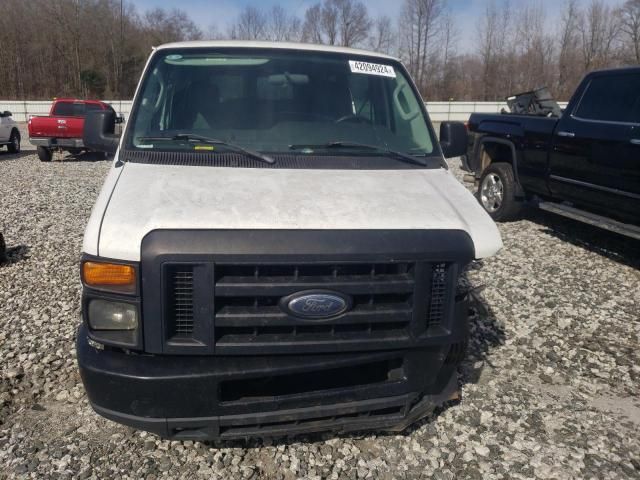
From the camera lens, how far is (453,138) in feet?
13.2

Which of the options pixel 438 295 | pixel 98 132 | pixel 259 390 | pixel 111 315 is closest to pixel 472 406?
pixel 438 295

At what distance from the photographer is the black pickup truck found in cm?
582

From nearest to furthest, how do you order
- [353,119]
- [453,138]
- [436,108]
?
1. [353,119]
2. [453,138]
3. [436,108]

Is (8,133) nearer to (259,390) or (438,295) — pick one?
(259,390)

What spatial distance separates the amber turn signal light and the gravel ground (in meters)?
1.09

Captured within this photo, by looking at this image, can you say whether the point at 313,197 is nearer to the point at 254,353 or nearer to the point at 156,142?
the point at 254,353

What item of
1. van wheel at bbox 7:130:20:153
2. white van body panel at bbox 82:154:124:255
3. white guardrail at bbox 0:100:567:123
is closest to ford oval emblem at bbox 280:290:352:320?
white van body panel at bbox 82:154:124:255

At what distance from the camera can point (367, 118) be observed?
3.74m

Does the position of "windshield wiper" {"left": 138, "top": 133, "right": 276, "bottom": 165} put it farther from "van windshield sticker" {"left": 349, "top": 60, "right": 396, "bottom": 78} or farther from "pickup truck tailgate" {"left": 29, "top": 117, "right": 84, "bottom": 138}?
"pickup truck tailgate" {"left": 29, "top": 117, "right": 84, "bottom": 138}

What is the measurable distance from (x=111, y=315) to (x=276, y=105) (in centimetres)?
176

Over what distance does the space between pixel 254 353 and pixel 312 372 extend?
0.31 meters

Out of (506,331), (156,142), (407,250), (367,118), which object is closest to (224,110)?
(156,142)

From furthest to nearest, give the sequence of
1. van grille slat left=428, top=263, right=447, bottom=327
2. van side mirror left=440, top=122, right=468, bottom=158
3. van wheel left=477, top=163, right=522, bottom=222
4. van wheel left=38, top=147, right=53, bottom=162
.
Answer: van wheel left=38, top=147, right=53, bottom=162
van wheel left=477, top=163, right=522, bottom=222
van side mirror left=440, top=122, right=468, bottom=158
van grille slat left=428, top=263, right=447, bottom=327

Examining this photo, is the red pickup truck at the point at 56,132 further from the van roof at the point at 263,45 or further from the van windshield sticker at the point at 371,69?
the van windshield sticker at the point at 371,69
